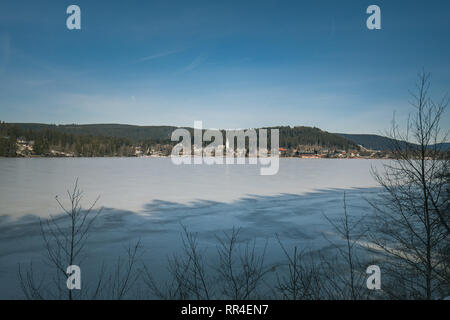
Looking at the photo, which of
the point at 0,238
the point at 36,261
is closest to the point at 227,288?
the point at 36,261

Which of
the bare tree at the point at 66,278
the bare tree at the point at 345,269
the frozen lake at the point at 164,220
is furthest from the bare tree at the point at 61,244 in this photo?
the bare tree at the point at 345,269

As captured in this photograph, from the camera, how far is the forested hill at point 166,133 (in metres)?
124

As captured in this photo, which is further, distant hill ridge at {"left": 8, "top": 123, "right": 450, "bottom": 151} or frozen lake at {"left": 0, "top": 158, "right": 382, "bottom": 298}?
distant hill ridge at {"left": 8, "top": 123, "right": 450, "bottom": 151}

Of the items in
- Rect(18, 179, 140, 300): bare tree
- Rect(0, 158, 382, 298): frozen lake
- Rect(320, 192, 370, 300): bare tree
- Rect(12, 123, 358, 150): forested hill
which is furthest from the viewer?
Rect(12, 123, 358, 150): forested hill

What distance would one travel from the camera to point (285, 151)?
109m

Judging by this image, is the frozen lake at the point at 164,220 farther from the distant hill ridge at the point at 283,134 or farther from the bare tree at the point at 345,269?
the distant hill ridge at the point at 283,134

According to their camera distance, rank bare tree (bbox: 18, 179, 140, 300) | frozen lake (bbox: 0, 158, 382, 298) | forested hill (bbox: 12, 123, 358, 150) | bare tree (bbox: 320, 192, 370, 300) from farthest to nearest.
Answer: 1. forested hill (bbox: 12, 123, 358, 150)
2. frozen lake (bbox: 0, 158, 382, 298)
3. bare tree (bbox: 320, 192, 370, 300)
4. bare tree (bbox: 18, 179, 140, 300)

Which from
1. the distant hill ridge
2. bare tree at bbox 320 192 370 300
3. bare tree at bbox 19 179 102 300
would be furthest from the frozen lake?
the distant hill ridge

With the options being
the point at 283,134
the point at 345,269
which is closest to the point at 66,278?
the point at 345,269

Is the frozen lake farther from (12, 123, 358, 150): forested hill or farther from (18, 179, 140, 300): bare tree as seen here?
(12, 123, 358, 150): forested hill

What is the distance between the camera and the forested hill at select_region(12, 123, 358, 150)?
123938mm

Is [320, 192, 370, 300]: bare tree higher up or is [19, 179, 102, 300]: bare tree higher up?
[19, 179, 102, 300]: bare tree
